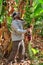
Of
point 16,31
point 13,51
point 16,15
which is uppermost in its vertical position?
point 16,15

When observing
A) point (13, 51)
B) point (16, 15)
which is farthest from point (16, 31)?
point (13, 51)

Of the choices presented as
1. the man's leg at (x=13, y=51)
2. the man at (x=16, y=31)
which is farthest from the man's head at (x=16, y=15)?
the man's leg at (x=13, y=51)

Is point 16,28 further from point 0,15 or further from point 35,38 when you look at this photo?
point 35,38

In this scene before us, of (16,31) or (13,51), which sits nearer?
(16,31)

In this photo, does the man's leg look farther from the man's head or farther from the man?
the man's head

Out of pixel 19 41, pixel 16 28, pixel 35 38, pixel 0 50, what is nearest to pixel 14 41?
pixel 19 41

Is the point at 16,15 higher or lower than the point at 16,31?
higher

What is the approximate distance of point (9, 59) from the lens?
3615 millimetres

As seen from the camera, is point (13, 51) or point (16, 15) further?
point (13, 51)

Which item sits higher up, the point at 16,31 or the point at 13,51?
the point at 16,31

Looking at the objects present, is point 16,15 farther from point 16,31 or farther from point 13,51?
point 13,51

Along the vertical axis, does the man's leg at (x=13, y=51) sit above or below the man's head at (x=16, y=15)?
below

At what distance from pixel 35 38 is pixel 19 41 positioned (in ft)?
5.25

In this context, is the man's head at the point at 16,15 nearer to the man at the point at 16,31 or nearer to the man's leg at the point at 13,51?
the man at the point at 16,31
